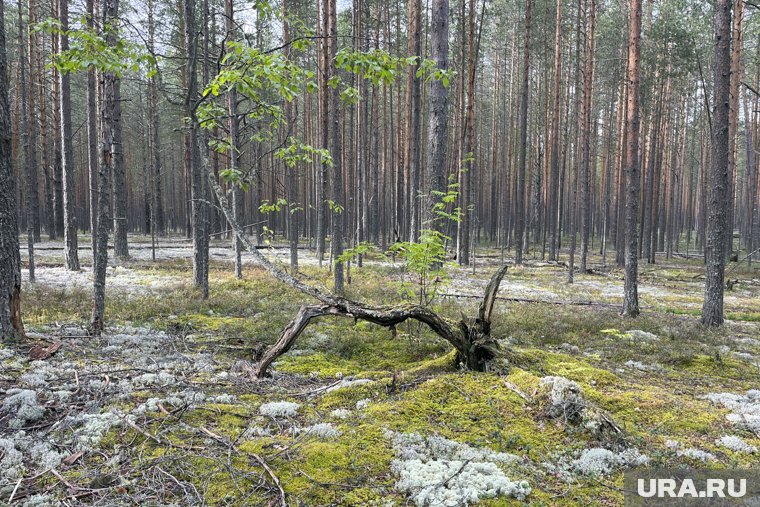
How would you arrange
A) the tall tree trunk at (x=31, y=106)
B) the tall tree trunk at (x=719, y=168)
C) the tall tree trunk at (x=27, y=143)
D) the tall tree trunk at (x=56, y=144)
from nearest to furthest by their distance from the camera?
1. the tall tree trunk at (x=719, y=168)
2. the tall tree trunk at (x=27, y=143)
3. the tall tree trunk at (x=56, y=144)
4. the tall tree trunk at (x=31, y=106)

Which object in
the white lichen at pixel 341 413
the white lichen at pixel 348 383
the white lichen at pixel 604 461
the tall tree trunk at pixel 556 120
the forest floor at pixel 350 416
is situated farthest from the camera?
the tall tree trunk at pixel 556 120

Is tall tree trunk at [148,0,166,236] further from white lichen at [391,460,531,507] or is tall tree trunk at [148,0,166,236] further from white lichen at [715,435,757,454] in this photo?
white lichen at [715,435,757,454]

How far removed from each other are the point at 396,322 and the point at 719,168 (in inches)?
319

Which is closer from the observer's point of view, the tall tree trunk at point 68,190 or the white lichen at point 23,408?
the white lichen at point 23,408

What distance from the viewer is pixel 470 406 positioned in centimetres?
420

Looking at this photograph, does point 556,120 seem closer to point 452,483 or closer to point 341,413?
point 341,413

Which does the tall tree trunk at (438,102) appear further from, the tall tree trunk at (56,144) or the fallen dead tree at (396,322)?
the tall tree trunk at (56,144)

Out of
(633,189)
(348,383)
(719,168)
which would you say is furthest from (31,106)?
(719,168)

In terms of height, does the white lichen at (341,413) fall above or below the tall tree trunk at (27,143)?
below

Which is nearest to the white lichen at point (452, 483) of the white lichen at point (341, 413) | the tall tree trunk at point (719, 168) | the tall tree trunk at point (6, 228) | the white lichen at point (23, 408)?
the white lichen at point (341, 413)

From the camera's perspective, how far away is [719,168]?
349 inches
